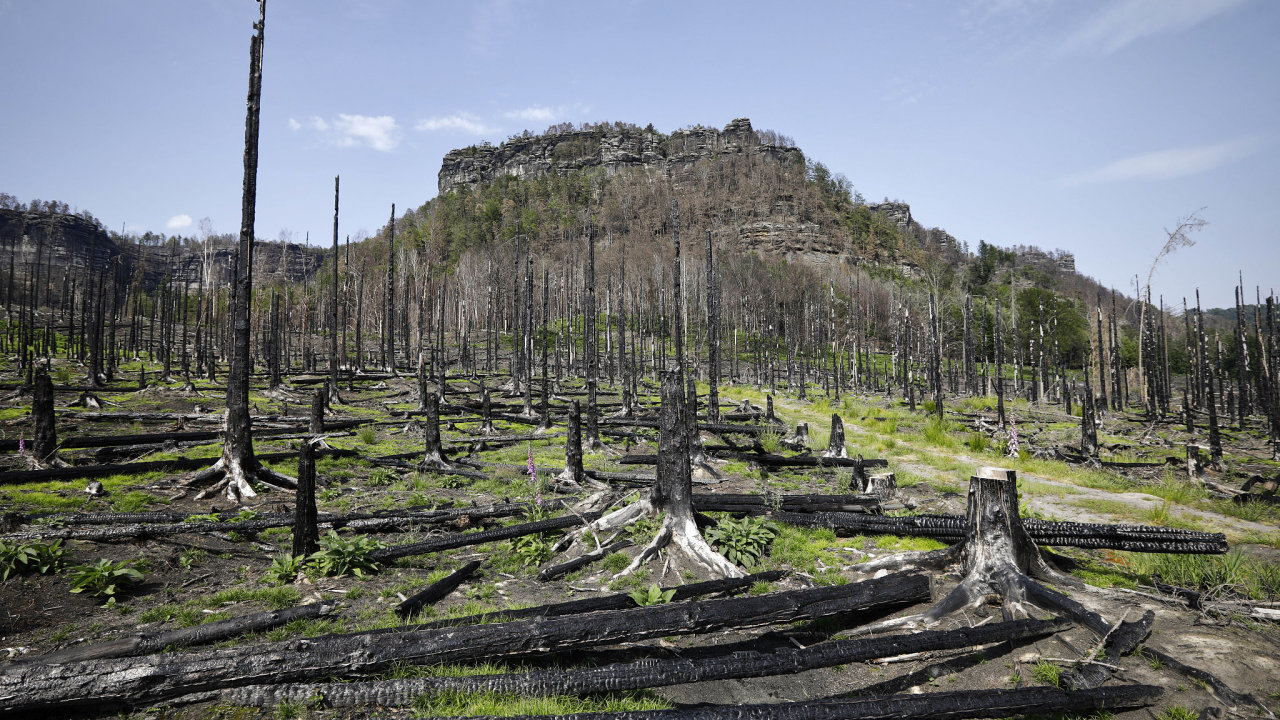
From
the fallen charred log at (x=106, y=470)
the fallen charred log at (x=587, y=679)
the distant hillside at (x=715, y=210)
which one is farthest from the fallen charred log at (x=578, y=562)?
the distant hillside at (x=715, y=210)

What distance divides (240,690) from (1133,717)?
6.52m

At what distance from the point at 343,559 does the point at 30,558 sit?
337cm

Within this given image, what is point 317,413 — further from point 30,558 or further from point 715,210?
point 715,210

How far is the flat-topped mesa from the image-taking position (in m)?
135

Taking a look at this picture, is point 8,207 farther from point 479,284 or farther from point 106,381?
point 106,381

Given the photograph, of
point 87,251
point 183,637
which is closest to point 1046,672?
point 183,637

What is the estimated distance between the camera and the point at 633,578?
292 inches

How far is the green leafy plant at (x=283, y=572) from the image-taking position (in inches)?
285

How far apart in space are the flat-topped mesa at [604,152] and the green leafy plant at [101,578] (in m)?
129

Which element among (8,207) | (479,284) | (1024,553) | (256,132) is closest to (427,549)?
(1024,553)

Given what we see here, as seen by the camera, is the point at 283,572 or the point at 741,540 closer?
the point at 283,572

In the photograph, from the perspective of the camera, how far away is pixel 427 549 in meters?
8.56

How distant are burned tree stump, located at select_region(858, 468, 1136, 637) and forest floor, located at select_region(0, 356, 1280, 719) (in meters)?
0.26

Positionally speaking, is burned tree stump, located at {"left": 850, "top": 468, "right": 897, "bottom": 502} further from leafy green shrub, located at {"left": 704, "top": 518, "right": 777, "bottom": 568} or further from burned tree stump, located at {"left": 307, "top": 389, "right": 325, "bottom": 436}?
burned tree stump, located at {"left": 307, "top": 389, "right": 325, "bottom": 436}
